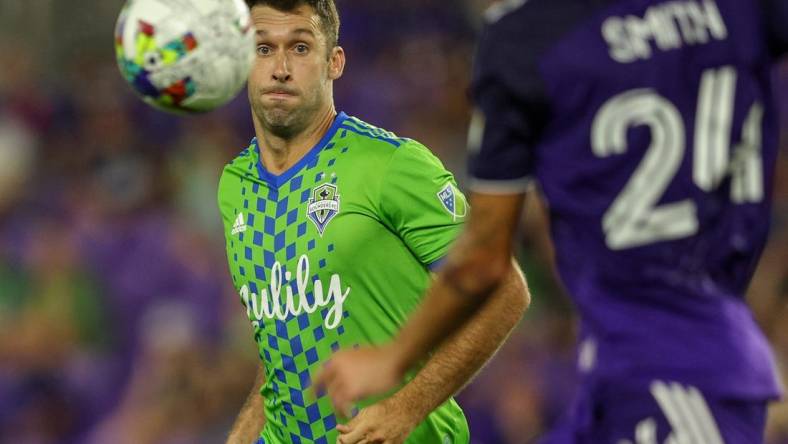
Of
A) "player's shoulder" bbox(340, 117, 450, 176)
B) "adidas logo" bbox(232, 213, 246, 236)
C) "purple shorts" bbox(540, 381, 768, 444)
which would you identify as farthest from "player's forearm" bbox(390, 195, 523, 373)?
"adidas logo" bbox(232, 213, 246, 236)

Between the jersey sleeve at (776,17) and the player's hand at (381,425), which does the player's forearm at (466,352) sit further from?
the jersey sleeve at (776,17)

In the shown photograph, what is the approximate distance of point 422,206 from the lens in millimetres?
4719

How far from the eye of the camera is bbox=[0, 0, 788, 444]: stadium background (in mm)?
8570

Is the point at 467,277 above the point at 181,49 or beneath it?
beneath

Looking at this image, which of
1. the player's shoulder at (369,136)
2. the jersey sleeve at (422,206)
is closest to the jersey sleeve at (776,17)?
the jersey sleeve at (422,206)

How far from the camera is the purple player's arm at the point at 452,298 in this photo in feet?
11.0

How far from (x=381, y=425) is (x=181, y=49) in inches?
50.9

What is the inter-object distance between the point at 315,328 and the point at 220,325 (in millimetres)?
4534

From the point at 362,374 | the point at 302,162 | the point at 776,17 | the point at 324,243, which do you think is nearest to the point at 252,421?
the point at 324,243

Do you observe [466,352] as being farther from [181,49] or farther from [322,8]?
[322,8]

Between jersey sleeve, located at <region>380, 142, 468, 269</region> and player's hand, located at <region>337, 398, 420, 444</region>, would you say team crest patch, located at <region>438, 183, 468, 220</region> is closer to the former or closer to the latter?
jersey sleeve, located at <region>380, 142, 468, 269</region>

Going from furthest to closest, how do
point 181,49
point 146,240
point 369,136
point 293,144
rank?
point 146,240
point 293,144
point 369,136
point 181,49

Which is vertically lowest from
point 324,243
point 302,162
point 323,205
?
point 324,243

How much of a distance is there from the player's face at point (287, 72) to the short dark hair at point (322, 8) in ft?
0.06
